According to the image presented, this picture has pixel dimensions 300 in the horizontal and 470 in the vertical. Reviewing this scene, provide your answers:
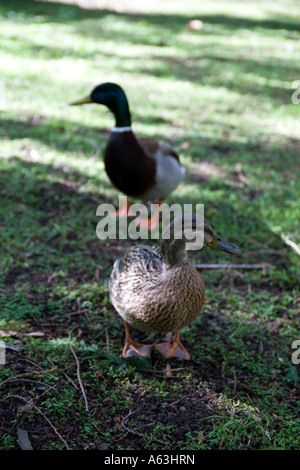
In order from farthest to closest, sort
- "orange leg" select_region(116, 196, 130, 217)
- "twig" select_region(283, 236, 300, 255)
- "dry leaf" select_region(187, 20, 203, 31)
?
"dry leaf" select_region(187, 20, 203, 31) < "orange leg" select_region(116, 196, 130, 217) < "twig" select_region(283, 236, 300, 255)

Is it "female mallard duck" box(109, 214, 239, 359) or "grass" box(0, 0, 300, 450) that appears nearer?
"grass" box(0, 0, 300, 450)

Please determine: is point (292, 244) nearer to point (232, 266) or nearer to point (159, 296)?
point (232, 266)

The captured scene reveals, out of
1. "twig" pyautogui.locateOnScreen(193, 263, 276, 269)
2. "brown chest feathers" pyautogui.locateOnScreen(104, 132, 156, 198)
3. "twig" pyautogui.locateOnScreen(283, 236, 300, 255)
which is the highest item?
"brown chest feathers" pyautogui.locateOnScreen(104, 132, 156, 198)

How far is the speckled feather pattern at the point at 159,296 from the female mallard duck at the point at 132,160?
138 centimetres

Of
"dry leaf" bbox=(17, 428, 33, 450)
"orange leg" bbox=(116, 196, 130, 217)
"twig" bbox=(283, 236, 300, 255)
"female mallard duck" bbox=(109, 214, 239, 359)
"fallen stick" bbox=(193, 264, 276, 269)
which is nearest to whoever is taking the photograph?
"dry leaf" bbox=(17, 428, 33, 450)

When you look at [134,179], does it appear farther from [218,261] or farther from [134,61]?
[134,61]

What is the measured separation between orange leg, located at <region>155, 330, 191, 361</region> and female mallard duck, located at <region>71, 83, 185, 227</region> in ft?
4.85

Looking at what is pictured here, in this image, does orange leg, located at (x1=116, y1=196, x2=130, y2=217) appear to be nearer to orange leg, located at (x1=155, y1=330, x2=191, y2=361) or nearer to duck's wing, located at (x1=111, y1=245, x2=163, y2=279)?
duck's wing, located at (x1=111, y1=245, x2=163, y2=279)

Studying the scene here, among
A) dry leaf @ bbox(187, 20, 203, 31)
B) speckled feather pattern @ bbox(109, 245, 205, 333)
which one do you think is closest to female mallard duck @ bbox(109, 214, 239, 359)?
speckled feather pattern @ bbox(109, 245, 205, 333)

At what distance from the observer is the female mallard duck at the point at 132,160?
4.01m

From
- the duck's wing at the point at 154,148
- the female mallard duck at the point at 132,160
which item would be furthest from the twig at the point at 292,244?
the duck's wing at the point at 154,148

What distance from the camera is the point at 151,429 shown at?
235 centimetres

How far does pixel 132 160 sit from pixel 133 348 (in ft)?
5.60

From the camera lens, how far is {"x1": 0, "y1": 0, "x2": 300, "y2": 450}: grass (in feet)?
7.96
